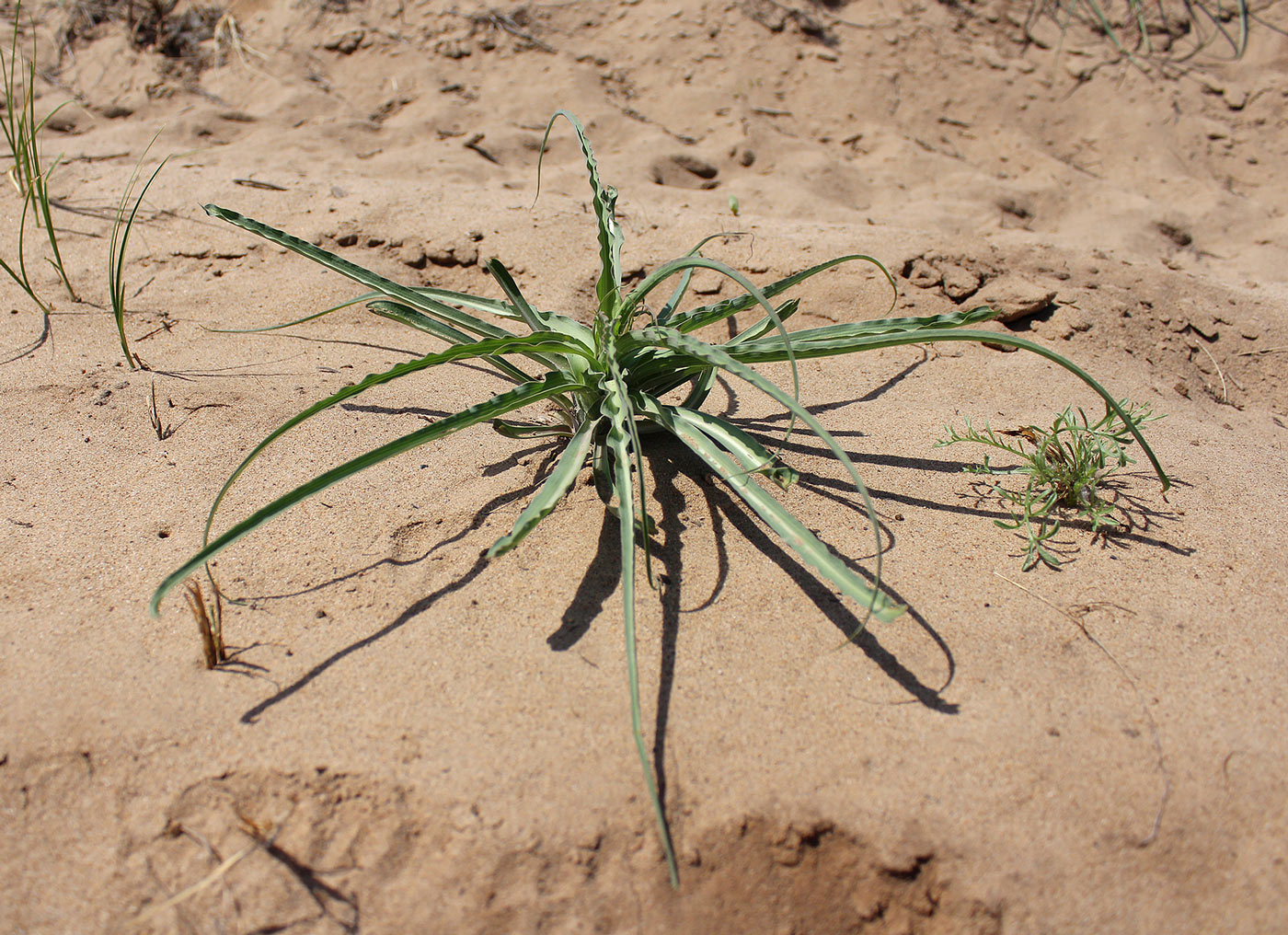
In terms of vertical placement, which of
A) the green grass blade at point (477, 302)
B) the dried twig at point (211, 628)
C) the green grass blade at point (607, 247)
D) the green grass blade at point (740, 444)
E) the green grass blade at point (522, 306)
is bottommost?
the dried twig at point (211, 628)

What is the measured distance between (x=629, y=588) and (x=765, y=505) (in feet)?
1.13

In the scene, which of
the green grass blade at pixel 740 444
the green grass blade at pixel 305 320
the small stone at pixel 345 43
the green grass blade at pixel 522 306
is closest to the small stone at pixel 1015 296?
the green grass blade at pixel 740 444

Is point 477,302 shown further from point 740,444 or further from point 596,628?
point 596,628

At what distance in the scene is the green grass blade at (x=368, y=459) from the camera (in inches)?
40.8

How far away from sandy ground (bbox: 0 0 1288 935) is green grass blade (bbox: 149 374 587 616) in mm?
214

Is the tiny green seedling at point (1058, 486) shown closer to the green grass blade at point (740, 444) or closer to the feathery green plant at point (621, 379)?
the feathery green plant at point (621, 379)

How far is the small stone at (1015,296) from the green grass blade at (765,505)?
3.61 feet

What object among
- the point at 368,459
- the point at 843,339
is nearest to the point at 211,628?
the point at 368,459

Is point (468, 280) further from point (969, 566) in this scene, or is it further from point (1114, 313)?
point (1114, 313)

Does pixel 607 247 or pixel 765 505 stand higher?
pixel 607 247

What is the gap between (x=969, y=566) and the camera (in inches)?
54.2

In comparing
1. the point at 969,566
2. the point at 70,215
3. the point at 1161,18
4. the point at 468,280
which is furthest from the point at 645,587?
the point at 1161,18

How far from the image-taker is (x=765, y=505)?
1.30 m

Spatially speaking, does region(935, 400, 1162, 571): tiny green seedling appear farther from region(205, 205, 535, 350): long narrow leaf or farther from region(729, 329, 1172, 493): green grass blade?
region(205, 205, 535, 350): long narrow leaf
